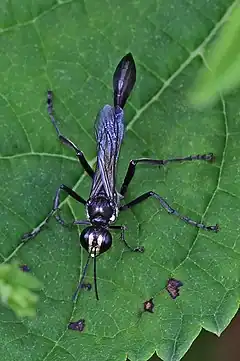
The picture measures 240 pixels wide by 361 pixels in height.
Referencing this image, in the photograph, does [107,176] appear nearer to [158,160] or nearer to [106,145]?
[106,145]

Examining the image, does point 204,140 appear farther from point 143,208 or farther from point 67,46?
point 67,46

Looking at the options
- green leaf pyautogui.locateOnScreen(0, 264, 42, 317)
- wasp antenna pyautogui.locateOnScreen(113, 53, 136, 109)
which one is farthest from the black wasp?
green leaf pyautogui.locateOnScreen(0, 264, 42, 317)

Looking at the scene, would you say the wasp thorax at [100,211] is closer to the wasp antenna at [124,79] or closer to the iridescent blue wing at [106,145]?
the iridescent blue wing at [106,145]

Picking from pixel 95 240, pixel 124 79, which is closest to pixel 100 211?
pixel 95 240

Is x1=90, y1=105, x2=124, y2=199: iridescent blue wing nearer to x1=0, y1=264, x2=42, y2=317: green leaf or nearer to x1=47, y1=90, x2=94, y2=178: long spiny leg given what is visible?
x1=47, y1=90, x2=94, y2=178: long spiny leg

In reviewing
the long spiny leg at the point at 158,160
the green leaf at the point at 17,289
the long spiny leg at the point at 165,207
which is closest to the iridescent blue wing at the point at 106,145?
the long spiny leg at the point at 158,160
